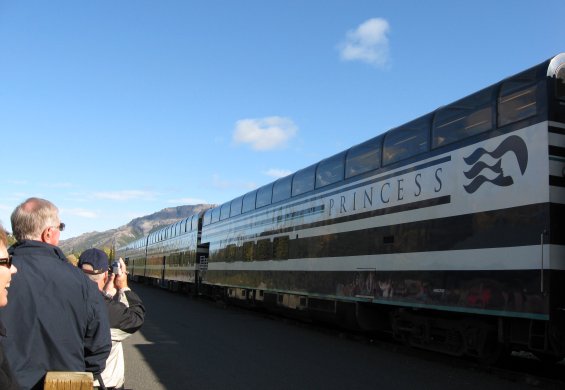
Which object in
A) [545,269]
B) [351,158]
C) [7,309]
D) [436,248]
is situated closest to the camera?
[7,309]

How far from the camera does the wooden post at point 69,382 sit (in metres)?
2.38

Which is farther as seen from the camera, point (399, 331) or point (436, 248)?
point (399, 331)

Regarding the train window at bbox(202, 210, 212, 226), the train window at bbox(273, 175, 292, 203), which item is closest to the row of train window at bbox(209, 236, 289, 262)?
the train window at bbox(273, 175, 292, 203)

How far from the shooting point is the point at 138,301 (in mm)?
3658

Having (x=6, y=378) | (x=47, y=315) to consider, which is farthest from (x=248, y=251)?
(x=6, y=378)

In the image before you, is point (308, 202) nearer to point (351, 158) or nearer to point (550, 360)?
point (351, 158)

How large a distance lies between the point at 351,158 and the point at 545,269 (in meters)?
5.67

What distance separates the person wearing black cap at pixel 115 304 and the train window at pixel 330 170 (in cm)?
833

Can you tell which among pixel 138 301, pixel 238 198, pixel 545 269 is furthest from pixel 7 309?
pixel 238 198

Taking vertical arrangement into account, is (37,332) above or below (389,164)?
below

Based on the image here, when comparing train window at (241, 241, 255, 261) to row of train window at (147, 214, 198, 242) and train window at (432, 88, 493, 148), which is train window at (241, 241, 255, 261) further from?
train window at (432, 88, 493, 148)

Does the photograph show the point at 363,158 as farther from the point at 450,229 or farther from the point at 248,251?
the point at 248,251

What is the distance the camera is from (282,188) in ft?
50.3

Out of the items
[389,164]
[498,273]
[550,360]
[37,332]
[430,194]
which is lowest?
[550,360]
